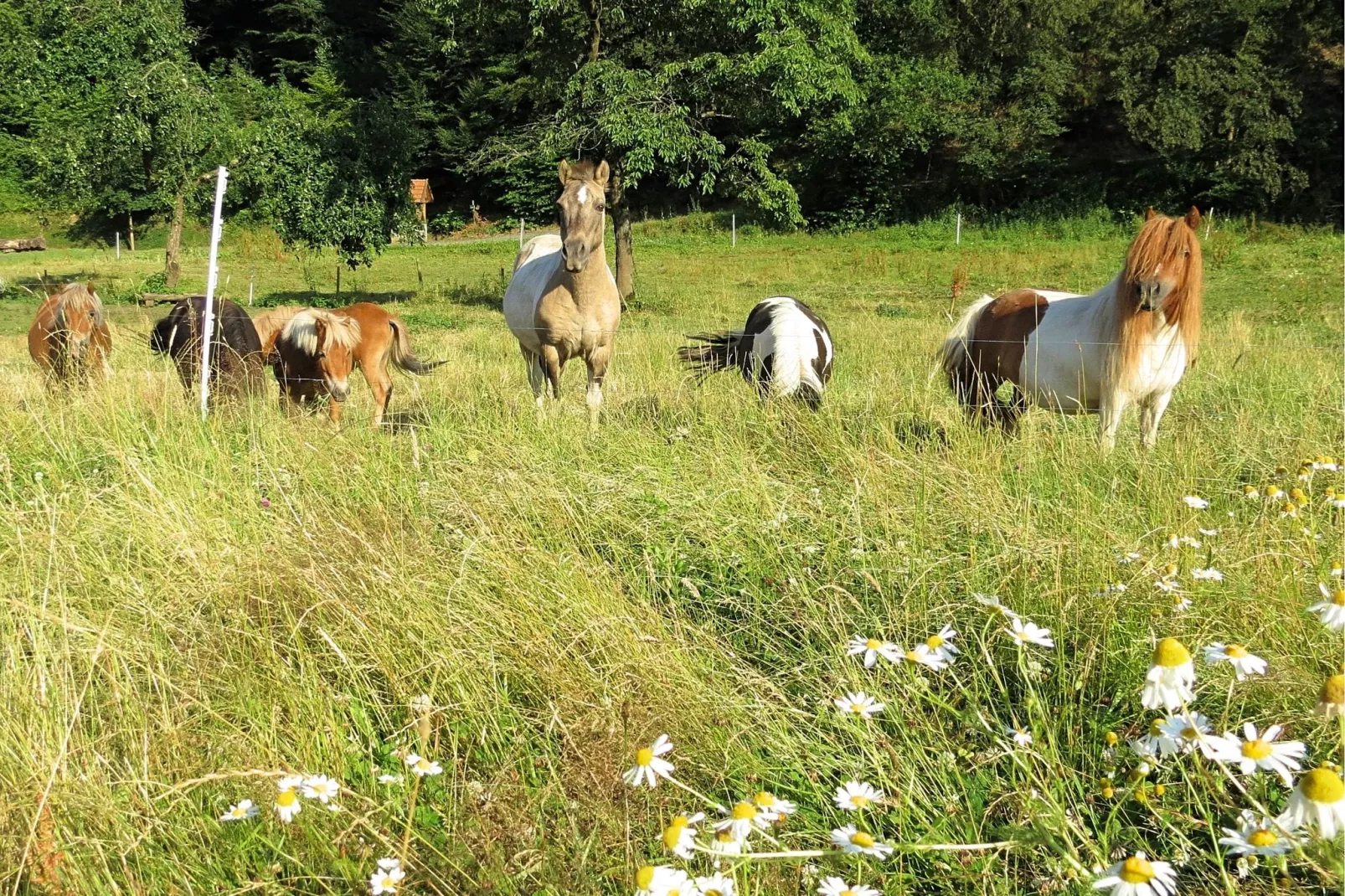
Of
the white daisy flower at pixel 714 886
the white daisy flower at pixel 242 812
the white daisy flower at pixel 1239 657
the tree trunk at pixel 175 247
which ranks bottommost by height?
the white daisy flower at pixel 242 812

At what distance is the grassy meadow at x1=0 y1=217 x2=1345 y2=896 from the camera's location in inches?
76.8

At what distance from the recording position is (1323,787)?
3.78 ft

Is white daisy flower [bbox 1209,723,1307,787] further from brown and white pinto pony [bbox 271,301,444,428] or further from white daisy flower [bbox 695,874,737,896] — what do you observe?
brown and white pinto pony [bbox 271,301,444,428]

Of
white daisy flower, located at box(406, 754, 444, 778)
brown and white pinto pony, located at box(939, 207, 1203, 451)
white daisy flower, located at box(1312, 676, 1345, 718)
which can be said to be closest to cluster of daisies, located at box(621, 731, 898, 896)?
white daisy flower, located at box(406, 754, 444, 778)

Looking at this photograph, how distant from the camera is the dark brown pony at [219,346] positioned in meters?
6.77

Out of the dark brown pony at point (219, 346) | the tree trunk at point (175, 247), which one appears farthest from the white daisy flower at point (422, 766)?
the tree trunk at point (175, 247)

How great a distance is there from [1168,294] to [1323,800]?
4518 millimetres

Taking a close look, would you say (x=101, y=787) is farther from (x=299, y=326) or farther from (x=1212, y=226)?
(x=1212, y=226)

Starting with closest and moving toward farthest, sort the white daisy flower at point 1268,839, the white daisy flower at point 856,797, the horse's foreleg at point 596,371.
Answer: the white daisy flower at point 1268,839
the white daisy flower at point 856,797
the horse's foreleg at point 596,371

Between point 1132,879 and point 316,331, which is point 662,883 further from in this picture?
point 316,331

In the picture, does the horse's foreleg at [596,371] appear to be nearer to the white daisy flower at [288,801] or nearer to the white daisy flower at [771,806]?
the white daisy flower at [288,801]

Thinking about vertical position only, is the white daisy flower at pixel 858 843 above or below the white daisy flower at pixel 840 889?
above

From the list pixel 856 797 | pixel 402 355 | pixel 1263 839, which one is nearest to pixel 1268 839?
pixel 1263 839

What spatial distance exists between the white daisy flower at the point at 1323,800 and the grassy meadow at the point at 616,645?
17cm
